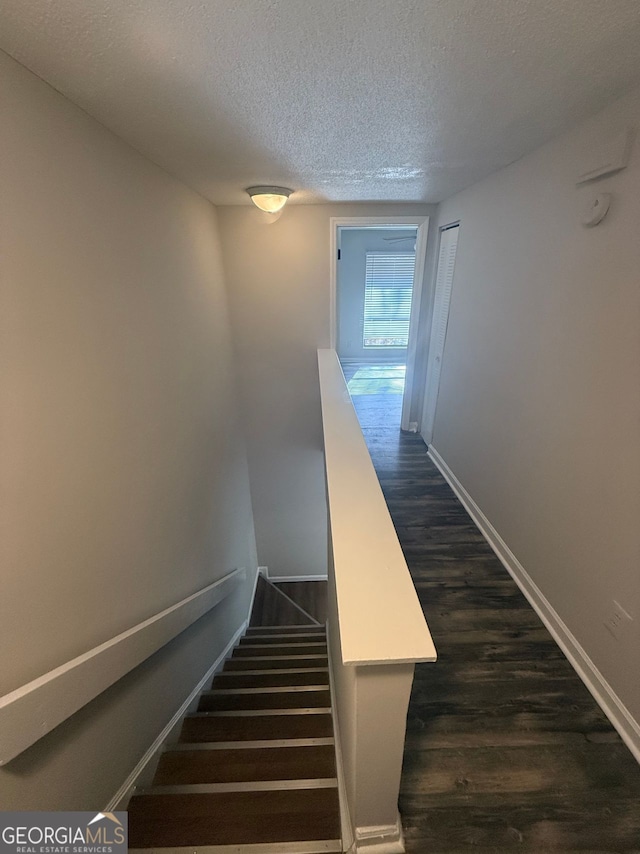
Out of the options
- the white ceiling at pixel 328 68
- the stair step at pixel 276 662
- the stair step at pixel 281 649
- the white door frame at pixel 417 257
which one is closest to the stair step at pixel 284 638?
the stair step at pixel 281 649

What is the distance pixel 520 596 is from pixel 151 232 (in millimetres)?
2728

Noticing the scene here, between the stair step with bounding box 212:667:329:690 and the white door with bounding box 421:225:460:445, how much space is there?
2241 mm

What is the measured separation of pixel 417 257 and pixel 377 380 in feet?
8.66

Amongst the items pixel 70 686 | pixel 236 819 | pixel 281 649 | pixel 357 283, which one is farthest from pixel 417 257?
pixel 236 819

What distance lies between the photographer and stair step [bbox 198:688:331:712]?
6.38 ft

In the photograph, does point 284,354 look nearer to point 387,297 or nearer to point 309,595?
point 309,595

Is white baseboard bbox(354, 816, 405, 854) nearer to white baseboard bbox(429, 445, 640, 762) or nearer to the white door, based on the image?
white baseboard bbox(429, 445, 640, 762)

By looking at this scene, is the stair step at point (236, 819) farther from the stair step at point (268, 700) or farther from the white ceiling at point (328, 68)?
the white ceiling at point (328, 68)

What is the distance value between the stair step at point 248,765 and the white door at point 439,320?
2703 millimetres

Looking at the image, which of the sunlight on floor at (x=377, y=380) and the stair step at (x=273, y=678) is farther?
the sunlight on floor at (x=377, y=380)

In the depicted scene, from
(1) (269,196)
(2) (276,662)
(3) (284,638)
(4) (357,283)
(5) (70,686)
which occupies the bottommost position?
(3) (284,638)

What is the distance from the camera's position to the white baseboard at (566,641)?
4.90 feet

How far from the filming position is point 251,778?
1.46 m

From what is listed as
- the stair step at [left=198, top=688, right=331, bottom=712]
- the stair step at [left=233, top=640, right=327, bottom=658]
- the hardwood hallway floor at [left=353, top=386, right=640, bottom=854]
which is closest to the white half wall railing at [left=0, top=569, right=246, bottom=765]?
the stair step at [left=198, top=688, right=331, bottom=712]
